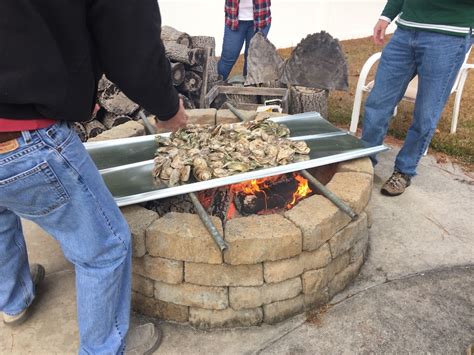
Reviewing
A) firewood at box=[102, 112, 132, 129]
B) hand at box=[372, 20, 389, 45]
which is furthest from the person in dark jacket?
firewood at box=[102, 112, 132, 129]

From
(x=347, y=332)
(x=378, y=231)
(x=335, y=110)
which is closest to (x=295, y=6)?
(x=335, y=110)

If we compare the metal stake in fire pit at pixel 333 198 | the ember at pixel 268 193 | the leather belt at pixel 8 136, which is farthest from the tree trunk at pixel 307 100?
the leather belt at pixel 8 136

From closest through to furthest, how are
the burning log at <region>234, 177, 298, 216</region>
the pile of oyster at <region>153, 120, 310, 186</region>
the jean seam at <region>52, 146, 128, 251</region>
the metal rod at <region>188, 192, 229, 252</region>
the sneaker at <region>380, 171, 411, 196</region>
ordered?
the jean seam at <region>52, 146, 128, 251</region> < the metal rod at <region>188, 192, 229, 252</region> < the pile of oyster at <region>153, 120, 310, 186</region> < the burning log at <region>234, 177, 298, 216</region> < the sneaker at <region>380, 171, 411, 196</region>

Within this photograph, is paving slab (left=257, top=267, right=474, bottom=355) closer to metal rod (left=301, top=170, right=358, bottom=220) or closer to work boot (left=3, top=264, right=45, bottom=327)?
metal rod (left=301, top=170, right=358, bottom=220)

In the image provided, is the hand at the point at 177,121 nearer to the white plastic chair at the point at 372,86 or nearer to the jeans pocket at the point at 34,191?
the jeans pocket at the point at 34,191

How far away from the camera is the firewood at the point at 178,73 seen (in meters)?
5.05

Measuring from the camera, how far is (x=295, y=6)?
9.73 m

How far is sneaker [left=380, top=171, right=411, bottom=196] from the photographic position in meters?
3.74

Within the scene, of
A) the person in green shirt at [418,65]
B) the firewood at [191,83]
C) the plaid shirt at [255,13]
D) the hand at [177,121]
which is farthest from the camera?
the plaid shirt at [255,13]

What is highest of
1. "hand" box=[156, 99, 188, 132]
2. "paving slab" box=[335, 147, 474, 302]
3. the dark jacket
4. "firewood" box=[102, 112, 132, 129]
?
the dark jacket

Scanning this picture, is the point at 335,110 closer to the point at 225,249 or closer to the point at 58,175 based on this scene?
the point at 225,249

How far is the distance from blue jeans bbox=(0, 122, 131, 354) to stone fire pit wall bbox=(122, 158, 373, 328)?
0.34 metres

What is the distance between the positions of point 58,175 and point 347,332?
1.81 meters

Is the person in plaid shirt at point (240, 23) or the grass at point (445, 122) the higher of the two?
the person in plaid shirt at point (240, 23)
